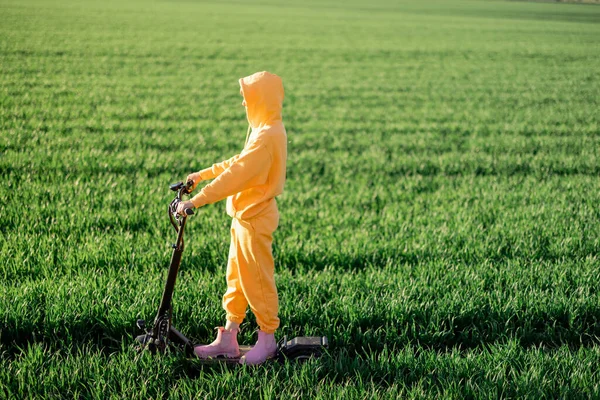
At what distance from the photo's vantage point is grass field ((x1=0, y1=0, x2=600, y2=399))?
3568 millimetres

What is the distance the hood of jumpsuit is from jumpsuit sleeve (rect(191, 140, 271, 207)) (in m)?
0.19

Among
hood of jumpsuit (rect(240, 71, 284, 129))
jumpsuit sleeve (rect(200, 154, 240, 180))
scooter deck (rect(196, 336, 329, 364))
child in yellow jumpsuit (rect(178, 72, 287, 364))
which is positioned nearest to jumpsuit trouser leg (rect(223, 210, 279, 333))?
child in yellow jumpsuit (rect(178, 72, 287, 364))

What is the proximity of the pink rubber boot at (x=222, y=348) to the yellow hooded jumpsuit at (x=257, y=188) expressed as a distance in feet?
0.97

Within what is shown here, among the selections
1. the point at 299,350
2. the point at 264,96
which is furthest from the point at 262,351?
the point at 264,96

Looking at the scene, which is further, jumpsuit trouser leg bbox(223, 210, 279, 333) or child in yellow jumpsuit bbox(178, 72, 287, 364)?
jumpsuit trouser leg bbox(223, 210, 279, 333)

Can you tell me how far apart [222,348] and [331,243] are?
219 cm

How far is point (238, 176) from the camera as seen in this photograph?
328cm

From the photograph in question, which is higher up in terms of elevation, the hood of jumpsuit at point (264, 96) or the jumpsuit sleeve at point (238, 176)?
the hood of jumpsuit at point (264, 96)

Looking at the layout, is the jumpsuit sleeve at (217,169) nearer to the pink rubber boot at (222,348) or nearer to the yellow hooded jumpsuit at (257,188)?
the yellow hooded jumpsuit at (257,188)

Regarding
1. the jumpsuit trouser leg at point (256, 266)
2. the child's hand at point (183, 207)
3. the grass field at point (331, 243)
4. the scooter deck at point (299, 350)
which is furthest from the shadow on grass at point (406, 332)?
the child's hand at point (183, 207)

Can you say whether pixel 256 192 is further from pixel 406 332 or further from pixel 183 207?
pixel 406 332

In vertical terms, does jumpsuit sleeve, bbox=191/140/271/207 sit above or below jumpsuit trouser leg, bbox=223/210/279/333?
above

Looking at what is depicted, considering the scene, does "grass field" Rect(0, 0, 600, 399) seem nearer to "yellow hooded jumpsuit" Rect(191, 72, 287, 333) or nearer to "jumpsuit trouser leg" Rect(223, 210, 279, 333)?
"jumpsuit trouser leg" Rect(223, 210, 279, 333)

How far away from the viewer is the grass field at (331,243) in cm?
357
